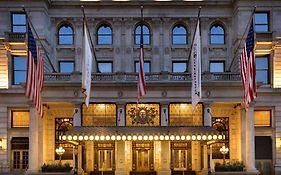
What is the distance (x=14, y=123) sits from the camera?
168 ft

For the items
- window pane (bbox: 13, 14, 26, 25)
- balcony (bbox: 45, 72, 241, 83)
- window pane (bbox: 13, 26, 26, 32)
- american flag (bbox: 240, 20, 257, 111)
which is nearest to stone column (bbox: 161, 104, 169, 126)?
balcony (bbox: 45, 72, 241, 83)

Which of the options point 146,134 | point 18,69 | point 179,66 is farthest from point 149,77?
point 18,69

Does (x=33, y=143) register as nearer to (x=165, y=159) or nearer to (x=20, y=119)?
(x=20, y=119)

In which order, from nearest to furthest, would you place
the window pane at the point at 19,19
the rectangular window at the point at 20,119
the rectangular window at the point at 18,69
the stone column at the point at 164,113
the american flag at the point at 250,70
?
the american flag at the point at 250,70 → the stone column at the point at 164,113 → the rectangular window at the point at 20,119 → the rectangular window at the point at 18,69 → the window pane at the point at 19,19

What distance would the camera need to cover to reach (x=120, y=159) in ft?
155

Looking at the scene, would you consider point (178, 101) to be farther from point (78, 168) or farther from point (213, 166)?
point (78, 168)

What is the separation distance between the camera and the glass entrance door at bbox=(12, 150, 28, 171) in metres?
50.5

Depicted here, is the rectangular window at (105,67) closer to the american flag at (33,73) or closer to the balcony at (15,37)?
the balcony at (15,37)

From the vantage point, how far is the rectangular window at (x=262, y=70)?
51500 mm

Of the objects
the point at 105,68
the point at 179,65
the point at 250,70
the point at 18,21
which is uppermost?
the point at 18,21

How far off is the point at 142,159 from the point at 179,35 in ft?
39.8

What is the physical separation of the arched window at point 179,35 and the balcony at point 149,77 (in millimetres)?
5760

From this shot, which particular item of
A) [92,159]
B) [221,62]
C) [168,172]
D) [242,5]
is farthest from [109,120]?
[242,5]

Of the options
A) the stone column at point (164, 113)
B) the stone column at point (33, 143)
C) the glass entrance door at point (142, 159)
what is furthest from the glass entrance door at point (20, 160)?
the stone column at point (164, 113)
